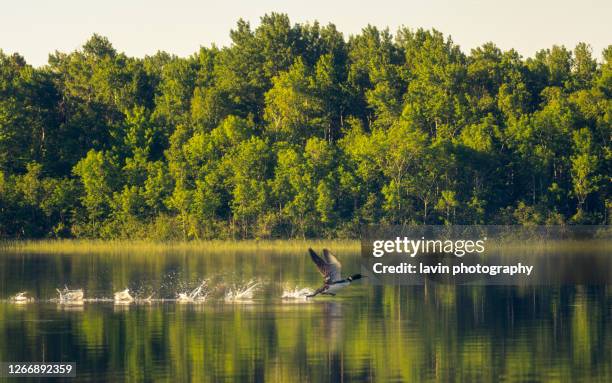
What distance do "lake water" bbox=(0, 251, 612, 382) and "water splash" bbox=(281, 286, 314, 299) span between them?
49cm

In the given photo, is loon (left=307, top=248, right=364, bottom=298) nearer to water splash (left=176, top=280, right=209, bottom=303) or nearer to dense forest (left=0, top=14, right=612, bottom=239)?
water splash (left=176, top=280, right=209, bottom=303)

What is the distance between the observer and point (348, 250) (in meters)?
92.1

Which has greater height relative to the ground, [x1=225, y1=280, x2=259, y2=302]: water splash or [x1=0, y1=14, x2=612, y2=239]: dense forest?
[x1=0, y1=14, x2=612, y2=239]: dense forest

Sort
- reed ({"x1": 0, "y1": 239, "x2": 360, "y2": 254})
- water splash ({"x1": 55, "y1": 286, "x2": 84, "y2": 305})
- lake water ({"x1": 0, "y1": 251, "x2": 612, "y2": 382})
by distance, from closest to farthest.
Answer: lake water ({"x1": 0, "y1": 251, "x2": 612, "y2": 382}), water splash ({"x1": 55, "y1": 286, "x2": 84, "y2": 305}), reed ({"x1": 0, "y1": 239, "x2": 360, "y2": 254})

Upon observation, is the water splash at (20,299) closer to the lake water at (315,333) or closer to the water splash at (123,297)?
the lake water at (315,333)

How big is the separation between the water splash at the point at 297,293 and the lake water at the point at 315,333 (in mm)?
492

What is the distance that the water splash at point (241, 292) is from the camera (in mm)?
51025

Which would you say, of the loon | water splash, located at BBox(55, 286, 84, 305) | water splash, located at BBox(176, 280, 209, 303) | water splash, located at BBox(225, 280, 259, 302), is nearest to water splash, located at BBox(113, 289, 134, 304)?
water splash, located at BBox(55, 286, 84, 305)

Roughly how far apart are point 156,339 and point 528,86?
89328 mm

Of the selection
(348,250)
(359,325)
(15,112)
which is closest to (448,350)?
(359,325)

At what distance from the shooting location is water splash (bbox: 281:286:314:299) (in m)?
50.9

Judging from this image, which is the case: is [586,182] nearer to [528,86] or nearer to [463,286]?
[528,86]

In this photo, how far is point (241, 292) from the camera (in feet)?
173

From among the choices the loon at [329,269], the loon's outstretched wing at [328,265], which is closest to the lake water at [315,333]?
the loon at [329,269]
